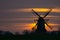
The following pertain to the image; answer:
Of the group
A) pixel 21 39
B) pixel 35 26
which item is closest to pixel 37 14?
pixel 35 26

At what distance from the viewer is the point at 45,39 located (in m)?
61.8

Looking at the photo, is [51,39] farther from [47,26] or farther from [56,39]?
[47,26]

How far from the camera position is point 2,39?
64062mm

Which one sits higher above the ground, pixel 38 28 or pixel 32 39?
pixel 32 39

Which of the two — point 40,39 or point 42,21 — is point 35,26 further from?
point 40,39

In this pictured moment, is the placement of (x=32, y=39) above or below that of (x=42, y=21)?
above

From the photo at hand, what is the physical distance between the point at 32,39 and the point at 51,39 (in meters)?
2.38

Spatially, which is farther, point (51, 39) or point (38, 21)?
point (38, 21)

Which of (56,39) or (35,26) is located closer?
(56,39)

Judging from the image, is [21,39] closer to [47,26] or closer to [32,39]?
[32,39]

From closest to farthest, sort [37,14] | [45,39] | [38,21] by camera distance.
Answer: [45,39] → [38,21] → [37,14]

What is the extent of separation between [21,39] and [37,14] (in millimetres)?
42310

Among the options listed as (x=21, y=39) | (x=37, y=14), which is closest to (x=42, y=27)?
(x=37, y=14)

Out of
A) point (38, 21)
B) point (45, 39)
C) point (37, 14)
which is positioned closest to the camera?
point (45, 39)
